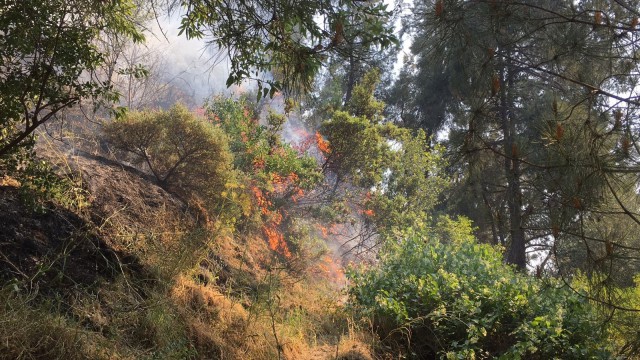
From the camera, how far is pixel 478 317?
424 centimetres

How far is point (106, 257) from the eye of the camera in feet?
13.4

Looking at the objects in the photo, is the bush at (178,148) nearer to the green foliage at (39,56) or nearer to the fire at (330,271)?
the green foliage at (39,56)

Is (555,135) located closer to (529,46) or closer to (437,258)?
(529,46)

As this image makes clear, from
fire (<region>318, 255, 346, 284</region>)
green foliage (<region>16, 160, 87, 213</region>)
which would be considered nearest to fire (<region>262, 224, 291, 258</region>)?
fire (<region>318, 255, 346, 284</region>)

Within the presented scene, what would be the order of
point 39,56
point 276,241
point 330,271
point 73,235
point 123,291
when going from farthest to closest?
point 330,271
point 276,241
point 73,235
point 123,291
point 39,56

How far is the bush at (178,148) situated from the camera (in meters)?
6.23

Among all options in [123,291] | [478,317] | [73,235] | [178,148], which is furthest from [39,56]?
[478,317]

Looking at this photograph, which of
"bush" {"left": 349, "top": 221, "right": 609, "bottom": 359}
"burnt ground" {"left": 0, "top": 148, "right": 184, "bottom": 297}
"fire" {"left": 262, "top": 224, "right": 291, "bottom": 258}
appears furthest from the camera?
"fire" {"left": 262, "top": 224, "right": 291, "bottom": 258}

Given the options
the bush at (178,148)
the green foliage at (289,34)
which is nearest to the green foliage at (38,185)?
the green foliage at (289,34)

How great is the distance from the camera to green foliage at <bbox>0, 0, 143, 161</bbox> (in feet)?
10.2

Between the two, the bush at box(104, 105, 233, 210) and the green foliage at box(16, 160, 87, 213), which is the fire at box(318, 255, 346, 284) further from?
the green foliage at box(16, 160, 87, 213)

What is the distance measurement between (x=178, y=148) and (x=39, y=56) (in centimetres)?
326

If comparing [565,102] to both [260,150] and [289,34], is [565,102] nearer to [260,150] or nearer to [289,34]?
[289,34]

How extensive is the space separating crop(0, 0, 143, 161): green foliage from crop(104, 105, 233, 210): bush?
8.85 feet
